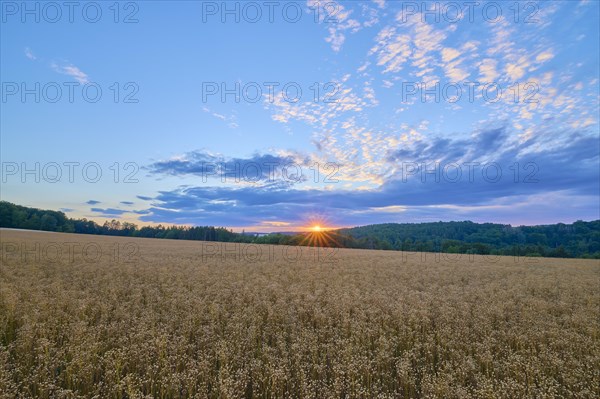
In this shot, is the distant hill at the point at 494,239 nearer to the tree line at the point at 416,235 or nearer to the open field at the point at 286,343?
the tree line at the point at 416,235

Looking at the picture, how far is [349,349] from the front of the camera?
659 cm

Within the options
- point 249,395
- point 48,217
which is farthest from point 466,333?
point 48,217

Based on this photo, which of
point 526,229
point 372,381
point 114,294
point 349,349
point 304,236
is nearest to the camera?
point 372,381

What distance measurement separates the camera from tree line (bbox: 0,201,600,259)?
7000 centimetres

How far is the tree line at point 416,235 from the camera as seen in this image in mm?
70000

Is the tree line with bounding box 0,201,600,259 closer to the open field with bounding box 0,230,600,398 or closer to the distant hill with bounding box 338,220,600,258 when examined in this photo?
the distant hill with bounding box 338,220,600,258

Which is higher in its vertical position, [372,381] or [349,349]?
[349,349]

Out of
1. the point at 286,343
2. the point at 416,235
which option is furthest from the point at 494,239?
the point at 286,343

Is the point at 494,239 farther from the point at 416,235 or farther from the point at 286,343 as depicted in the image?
the point at 286,343

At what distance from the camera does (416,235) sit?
101750 mm

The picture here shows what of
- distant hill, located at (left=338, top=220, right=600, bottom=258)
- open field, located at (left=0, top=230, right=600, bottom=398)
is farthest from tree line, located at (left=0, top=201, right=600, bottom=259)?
open field, located at (left=0, top=230, right=600, bottom=398)

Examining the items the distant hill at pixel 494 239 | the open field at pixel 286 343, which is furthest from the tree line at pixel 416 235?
the open field at pixel 286 343

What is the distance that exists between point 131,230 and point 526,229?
Answer: 401 ft

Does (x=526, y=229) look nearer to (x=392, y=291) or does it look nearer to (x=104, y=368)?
(x=392, y=291)
